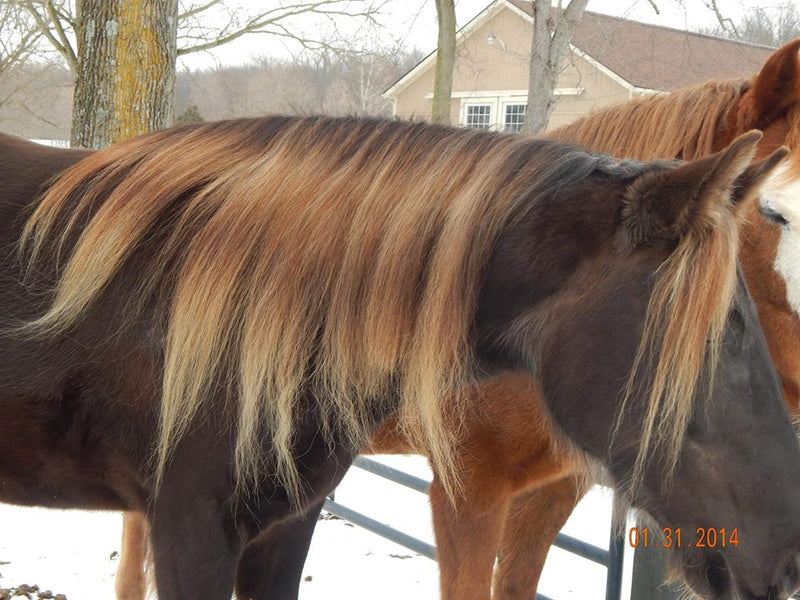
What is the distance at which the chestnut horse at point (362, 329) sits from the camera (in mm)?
1582

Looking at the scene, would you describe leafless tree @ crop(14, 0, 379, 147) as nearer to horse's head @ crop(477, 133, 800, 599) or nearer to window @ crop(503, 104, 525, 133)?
horse's head @ crop(477, 133, 800, 599)

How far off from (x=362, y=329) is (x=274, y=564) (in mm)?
869

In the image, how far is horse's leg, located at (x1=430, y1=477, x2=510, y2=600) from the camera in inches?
102

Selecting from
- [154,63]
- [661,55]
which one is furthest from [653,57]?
[154,63]

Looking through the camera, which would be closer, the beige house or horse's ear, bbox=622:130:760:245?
horse's ear, bbox=622:130:760:245

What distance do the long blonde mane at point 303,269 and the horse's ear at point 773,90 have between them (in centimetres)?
117

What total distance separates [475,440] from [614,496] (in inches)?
34.7

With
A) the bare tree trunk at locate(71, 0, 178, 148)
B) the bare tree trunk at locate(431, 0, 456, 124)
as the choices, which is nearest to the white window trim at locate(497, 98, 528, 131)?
the bare tree trunk at locate(431, 0, 456, 124)

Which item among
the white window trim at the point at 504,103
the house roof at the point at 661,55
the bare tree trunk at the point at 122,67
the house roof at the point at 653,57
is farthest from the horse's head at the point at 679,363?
the white window trim at the point at 504,103

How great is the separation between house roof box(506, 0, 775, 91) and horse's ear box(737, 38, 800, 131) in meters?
19.9

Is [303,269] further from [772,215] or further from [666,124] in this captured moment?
[666,124]

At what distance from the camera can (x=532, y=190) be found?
178 centimetres

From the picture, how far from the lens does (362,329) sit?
1772 millimetres

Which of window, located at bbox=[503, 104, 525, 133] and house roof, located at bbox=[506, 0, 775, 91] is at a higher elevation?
house roof, located at bbox=[506, 0, 775, 91]
